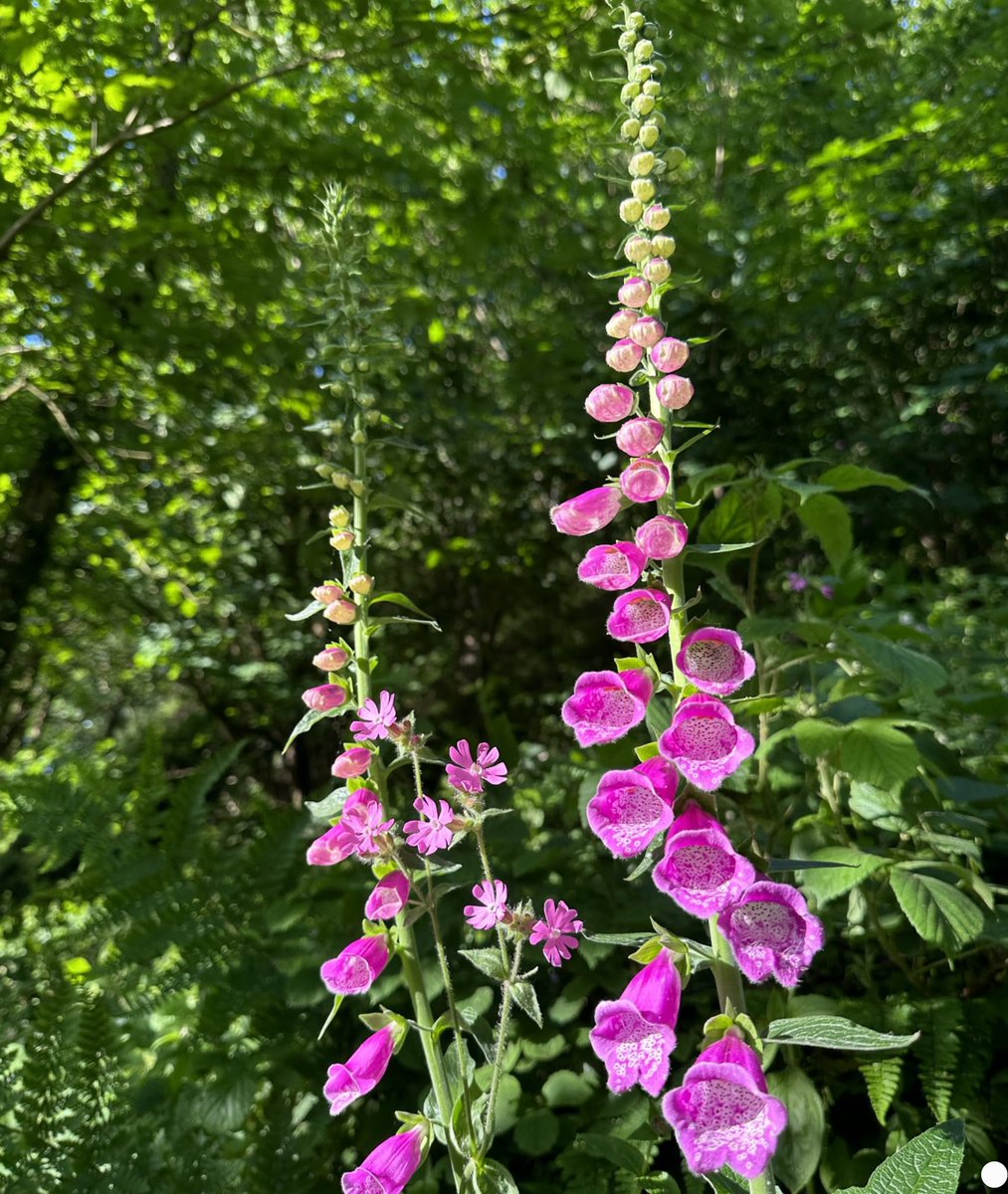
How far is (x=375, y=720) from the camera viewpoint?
0.82m

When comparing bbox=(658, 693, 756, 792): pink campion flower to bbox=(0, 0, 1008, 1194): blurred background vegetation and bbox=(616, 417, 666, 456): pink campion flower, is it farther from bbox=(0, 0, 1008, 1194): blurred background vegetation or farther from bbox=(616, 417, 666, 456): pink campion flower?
bbox=(0, 0, 1008, 1194): blurred background vegetation

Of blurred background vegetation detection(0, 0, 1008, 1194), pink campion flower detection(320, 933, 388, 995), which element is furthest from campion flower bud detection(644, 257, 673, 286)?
pink campion flower detection(320, 933, 388, 995)

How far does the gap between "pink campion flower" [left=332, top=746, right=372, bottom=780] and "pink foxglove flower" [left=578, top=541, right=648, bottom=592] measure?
1.02 ft

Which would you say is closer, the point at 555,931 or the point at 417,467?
the point at 555,931

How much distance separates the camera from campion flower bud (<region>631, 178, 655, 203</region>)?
816mm

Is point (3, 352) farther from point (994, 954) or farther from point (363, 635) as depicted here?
point (994, 954)

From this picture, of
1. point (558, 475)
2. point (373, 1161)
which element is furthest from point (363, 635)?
point (558, 475)

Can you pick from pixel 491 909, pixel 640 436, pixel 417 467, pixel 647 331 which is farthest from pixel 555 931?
pixel 417 467

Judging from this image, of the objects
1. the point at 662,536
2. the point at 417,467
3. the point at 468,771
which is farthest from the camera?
the point at 417,467

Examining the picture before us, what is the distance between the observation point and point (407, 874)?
83 centimetres

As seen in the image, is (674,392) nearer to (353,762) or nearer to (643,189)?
(643,189)

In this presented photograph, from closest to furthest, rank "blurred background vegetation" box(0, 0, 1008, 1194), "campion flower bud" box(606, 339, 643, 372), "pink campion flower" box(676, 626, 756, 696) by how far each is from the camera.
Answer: "pink campion flower" box(676, 626, 756, 696) < "campion flower bud" box(606, 339, 643, 372) < "blurred background vegetation" box(0, 0, 1008, 1194)

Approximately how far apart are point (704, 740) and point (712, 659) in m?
0.07

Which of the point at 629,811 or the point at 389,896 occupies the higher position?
the point at 629,811
